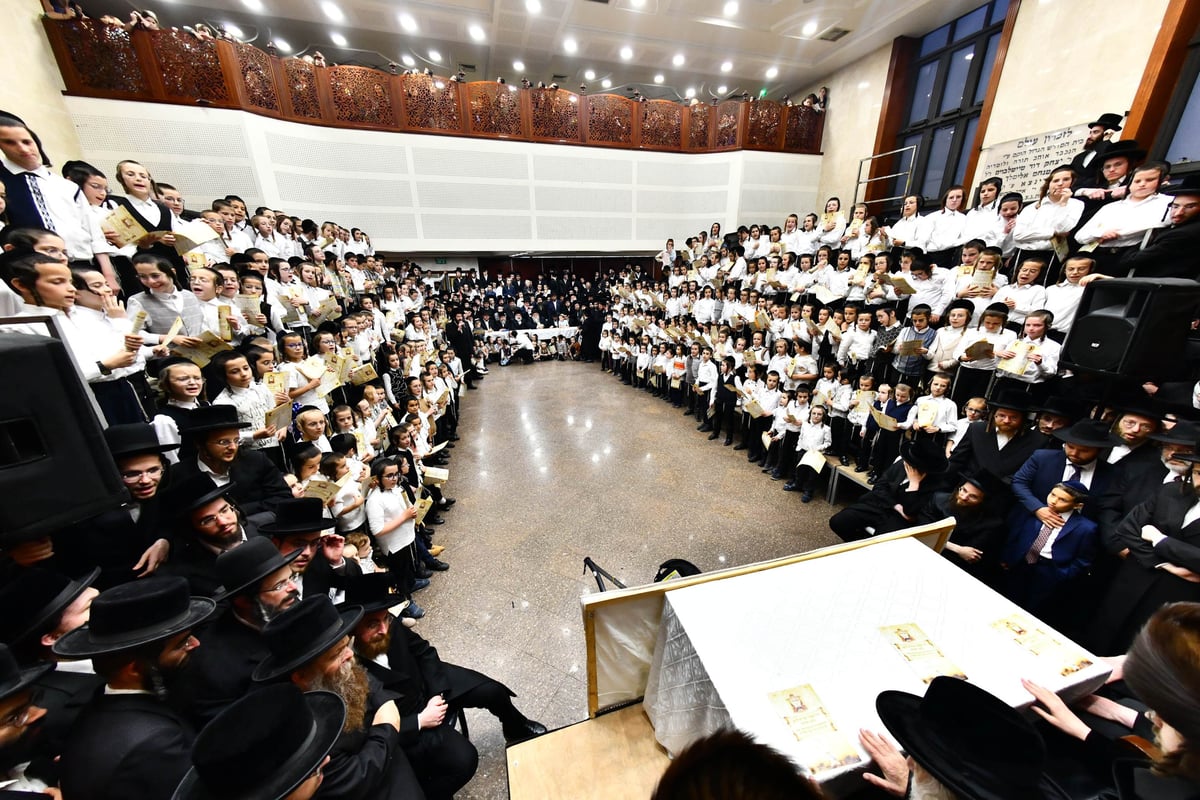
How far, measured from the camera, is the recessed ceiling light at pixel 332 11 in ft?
28.8

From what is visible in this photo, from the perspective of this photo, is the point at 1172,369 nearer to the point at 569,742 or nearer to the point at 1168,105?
the point at 569,742

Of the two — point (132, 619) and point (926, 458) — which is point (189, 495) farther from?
point (926, 458)

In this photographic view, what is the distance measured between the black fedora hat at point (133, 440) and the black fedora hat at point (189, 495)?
0.17 meters

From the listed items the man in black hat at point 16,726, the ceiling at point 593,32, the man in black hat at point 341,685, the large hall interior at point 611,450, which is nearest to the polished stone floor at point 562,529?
the large hall interior at point 611,450

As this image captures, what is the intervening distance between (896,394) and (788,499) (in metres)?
1.66

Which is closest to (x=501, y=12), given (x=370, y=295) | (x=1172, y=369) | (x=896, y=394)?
(x=370, y=295)

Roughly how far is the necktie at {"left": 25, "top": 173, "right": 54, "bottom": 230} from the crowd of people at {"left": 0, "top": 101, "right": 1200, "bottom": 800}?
11 millimetres

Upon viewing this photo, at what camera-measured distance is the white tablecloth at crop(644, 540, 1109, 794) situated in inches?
53.4

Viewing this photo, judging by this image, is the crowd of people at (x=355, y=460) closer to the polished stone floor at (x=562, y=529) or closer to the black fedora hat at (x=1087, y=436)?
the black fedora hat at (x=1087, y=436)

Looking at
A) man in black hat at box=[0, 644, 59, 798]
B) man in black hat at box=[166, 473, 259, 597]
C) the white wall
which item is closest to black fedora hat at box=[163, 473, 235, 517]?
man in black hat at box=[166, 473, 259, 597]

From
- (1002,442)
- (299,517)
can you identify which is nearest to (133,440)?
(299,517)

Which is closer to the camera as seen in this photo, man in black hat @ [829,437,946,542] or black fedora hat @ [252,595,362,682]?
black fedora hat @ [252,595,362,682]

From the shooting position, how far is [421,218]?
37.2 ft

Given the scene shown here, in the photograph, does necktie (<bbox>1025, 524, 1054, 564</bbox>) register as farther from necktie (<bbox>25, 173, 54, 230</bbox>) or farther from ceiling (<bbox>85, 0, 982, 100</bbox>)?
ceiling (<bbox>85, 0, 982, 100</bbox>)
